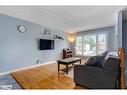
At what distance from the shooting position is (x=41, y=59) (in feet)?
17.1

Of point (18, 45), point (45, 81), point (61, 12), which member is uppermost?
point (61, 12)

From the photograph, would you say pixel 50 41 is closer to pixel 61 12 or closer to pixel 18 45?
pixel 18 45

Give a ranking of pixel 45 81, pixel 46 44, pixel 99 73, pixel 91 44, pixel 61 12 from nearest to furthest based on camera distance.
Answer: pixel 99 73, pixel 45 81, pixel 61 12, pixel 46 44, pixel 91 44

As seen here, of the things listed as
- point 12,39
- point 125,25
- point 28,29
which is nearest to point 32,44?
point 28,29

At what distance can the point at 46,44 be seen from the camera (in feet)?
17.7

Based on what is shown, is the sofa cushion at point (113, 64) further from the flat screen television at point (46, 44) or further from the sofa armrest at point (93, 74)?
Result: the flat screen television at point (46, 44)

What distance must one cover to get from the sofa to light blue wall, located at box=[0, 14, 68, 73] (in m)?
2.56

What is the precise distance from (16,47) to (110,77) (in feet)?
11.1

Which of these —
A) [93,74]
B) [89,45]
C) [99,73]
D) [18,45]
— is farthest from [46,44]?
[99,73]

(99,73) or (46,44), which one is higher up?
(46,44)

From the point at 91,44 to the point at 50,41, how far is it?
9.92ft

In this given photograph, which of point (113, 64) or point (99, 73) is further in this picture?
point (99, 73)

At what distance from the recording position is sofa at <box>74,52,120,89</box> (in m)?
2.10
